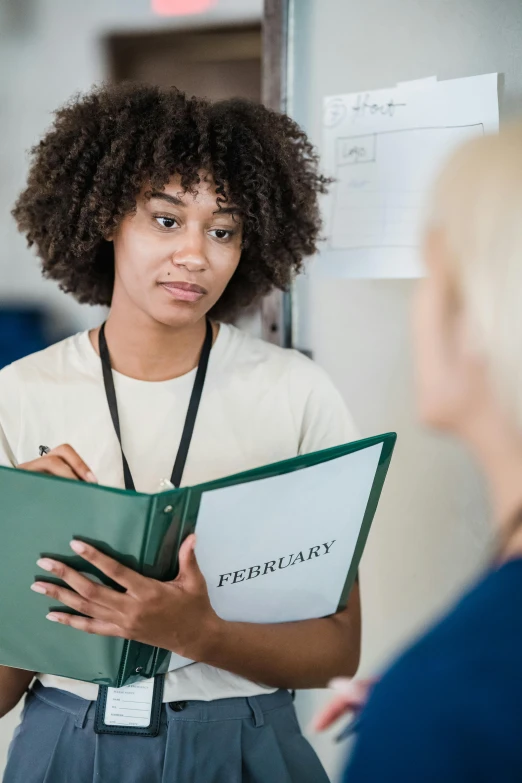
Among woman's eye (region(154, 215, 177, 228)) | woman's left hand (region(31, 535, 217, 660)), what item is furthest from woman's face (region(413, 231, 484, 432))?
woman's eye (region(154, 215, 177, 228))

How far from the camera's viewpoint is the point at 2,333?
7.07ft

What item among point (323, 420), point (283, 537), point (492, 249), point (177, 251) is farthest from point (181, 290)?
point (492, 249)

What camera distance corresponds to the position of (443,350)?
0.65 metres

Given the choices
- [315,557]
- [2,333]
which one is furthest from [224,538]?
[2,333]

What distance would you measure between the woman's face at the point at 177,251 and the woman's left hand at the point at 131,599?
16.9 inches

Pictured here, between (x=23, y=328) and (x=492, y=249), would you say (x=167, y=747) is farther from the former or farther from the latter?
(x=23, y=328)

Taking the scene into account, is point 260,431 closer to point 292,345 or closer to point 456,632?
point 292,345

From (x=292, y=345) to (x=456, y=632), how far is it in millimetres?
1343

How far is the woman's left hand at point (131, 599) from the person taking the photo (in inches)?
39.6

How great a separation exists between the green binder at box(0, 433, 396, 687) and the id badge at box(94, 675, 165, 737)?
0.04m

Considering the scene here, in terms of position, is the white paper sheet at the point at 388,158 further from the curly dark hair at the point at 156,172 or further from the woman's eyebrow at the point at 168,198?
the woman's eyebrow at the point at 168,198

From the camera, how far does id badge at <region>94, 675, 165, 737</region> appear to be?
1.19m

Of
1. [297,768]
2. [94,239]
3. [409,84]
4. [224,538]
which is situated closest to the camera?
[224,538]

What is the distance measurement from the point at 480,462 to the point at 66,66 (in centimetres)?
185
